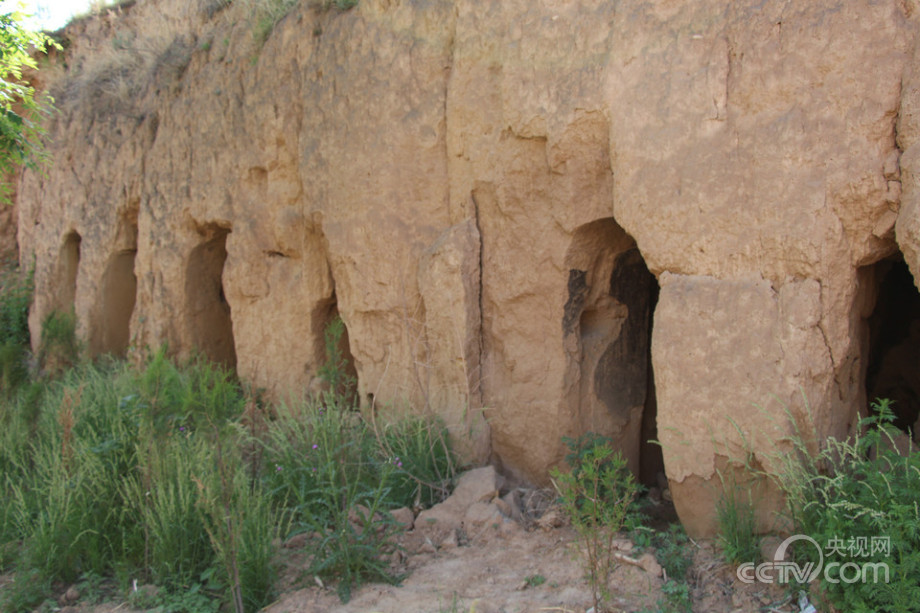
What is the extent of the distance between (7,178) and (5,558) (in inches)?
316

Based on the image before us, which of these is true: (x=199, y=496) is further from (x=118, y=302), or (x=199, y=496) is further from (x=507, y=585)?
(x=118, y=302)

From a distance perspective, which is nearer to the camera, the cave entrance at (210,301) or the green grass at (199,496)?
the green grass at (199,496)

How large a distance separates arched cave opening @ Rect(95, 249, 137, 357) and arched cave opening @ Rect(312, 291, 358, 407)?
2.93 m

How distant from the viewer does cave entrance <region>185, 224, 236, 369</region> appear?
24.0ft

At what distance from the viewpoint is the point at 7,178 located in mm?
10734

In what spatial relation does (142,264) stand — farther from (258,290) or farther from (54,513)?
(54,513)

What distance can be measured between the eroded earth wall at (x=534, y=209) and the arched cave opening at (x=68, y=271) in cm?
73

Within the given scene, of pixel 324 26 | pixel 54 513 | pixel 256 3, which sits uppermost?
pixel 256 3

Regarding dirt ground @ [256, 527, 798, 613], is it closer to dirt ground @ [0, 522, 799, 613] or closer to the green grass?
dirt ground @ [0, 522, 799, 613]

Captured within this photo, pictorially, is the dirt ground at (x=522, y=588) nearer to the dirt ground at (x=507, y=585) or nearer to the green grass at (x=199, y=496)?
the dirt ground at (x=507, y=585)

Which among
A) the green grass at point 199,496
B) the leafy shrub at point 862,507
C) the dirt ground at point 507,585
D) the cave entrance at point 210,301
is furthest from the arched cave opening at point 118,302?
the leafy shrub at point 862,507

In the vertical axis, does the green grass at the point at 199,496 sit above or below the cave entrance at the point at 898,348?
below

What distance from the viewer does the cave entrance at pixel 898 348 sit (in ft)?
16.4

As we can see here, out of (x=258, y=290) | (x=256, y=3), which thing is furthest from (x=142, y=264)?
(x=256, y=3)
